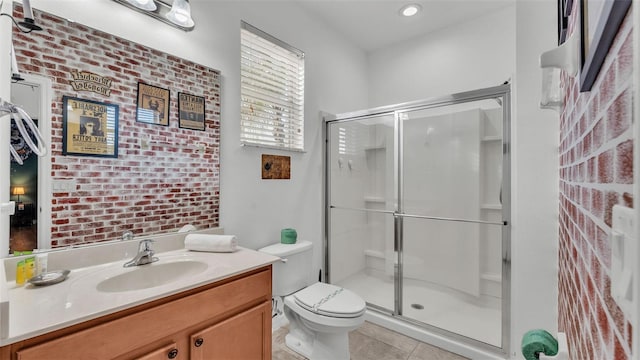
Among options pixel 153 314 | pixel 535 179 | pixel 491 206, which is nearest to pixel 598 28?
pixel 153 314

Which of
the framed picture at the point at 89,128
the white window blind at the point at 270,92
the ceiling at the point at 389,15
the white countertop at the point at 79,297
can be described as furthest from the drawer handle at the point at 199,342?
the ceiling at the point at 389,15

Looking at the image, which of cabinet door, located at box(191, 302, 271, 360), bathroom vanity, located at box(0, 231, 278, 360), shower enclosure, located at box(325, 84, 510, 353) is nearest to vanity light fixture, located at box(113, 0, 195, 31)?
bathroom vanity, located at box(0, 231, 278, 360)

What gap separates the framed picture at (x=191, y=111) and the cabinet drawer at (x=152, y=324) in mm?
993

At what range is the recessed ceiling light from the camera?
95.5 inches

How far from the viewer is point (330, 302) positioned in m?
1.75

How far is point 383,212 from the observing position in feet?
8.35

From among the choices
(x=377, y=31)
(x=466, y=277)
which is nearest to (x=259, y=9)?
(x=377, y=31)

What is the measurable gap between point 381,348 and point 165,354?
154cm

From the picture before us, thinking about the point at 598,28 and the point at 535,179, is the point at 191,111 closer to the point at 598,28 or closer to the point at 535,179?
the point at 598,28

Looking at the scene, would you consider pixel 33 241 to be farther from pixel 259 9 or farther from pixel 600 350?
pixel 259 9

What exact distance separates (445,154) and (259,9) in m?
1.87

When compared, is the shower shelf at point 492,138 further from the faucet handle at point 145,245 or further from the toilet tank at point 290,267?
the faucet handle at point 145,245

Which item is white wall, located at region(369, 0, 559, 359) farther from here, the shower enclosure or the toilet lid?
the toilet lid

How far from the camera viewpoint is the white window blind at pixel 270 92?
6.66 ft
